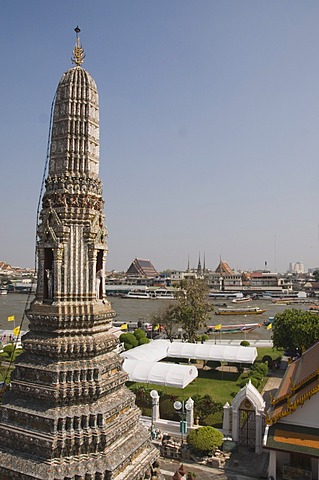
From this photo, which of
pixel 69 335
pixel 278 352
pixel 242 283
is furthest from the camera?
pixel 242 283

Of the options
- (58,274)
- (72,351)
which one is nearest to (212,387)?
(72,351)

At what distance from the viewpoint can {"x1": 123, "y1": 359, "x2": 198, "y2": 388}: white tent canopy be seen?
67.5 feet

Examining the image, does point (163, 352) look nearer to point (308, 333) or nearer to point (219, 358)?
point (219, 358)

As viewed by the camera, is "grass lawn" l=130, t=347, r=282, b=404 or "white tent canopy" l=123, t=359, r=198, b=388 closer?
"white tent canopy" l=123, t=359, r=198, b=388

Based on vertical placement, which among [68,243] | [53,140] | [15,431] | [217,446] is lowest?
[217,446]

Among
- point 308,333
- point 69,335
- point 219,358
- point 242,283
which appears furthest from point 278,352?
point 242,283

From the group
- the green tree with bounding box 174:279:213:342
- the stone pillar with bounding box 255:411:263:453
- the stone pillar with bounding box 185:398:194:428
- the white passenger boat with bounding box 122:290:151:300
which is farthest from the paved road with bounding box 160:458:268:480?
the white passenger boat with bounding box 122:290:151:300

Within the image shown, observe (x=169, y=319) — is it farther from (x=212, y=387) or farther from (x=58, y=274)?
(x=58, y=274)

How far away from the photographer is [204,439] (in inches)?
614

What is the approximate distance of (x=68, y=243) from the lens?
1120 cm

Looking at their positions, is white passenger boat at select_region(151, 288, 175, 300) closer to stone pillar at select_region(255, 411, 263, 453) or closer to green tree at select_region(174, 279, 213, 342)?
green tree at select_region(174, 279, 213, 342)

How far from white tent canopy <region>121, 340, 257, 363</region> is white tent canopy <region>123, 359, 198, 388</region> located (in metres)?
3.23

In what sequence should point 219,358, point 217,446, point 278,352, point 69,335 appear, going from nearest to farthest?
point 69,335 < point 217,446 < point 219,358 < point 278,352

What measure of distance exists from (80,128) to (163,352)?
64.6 ft
